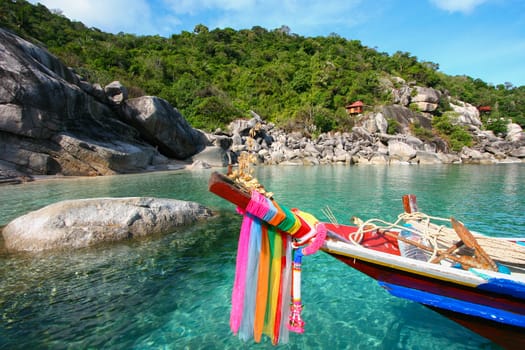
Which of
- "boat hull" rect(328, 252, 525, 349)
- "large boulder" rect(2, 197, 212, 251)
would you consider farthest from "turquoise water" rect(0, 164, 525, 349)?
"boat hull" rect(328, 252, 525, 349)

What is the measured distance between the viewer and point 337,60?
61094 mm

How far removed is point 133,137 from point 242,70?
40.9m

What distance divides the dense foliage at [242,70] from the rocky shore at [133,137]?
612 cm

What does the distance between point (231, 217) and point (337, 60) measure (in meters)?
63.5

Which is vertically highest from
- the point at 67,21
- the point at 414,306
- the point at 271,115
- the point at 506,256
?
the point at 67,21

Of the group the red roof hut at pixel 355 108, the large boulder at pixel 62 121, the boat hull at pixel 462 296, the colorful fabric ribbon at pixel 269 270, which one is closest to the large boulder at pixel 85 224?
the colorful fabric ribbon at pixel 269 270

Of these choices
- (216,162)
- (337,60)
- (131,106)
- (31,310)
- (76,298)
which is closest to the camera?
(31,310)

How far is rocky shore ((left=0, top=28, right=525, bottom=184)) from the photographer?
1568 centimetres

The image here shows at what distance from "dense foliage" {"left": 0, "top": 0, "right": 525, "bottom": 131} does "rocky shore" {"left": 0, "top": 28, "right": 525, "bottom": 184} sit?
6.12 m

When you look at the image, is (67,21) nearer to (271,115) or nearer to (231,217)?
(271,115)

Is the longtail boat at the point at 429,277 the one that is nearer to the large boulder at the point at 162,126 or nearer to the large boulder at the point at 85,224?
the large boulder at the point at 85,224

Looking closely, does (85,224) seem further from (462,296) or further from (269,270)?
(462,296)

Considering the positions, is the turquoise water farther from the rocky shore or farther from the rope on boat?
the rocky shore

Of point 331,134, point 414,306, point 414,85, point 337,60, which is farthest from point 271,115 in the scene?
point 414,306
